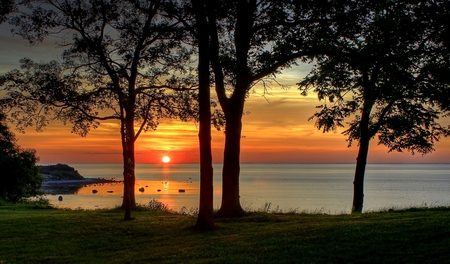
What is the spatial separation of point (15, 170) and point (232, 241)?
4091 centimetres

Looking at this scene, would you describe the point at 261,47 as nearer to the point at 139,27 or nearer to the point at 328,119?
the point at 328,119

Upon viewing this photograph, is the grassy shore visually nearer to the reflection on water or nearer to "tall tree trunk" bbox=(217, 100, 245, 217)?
"tall tree trunk" bbox=(217, 100, 245, 217)

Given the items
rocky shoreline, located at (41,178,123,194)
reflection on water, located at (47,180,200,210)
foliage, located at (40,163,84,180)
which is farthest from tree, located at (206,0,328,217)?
foliage, located at (40,163,84,180)

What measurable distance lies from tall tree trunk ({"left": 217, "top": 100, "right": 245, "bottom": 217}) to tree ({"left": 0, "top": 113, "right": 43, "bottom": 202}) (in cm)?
3468

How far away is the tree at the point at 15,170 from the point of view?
48.2 metres

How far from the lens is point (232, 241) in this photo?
1442 cm

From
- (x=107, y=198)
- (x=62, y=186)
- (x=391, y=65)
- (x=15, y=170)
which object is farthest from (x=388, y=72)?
(x=62, y=186)

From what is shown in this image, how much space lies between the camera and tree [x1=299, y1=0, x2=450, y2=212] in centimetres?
1788

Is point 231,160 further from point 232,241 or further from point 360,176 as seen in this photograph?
point 360,176

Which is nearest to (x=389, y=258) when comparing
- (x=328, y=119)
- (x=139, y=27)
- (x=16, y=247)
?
(x=16, y=247)

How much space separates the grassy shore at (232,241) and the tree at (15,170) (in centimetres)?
3099

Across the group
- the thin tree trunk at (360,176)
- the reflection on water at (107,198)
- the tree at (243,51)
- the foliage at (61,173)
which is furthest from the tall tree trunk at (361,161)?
the foliage at (61,173)

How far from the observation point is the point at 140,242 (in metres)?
15.8

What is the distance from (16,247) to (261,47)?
46.5ft
